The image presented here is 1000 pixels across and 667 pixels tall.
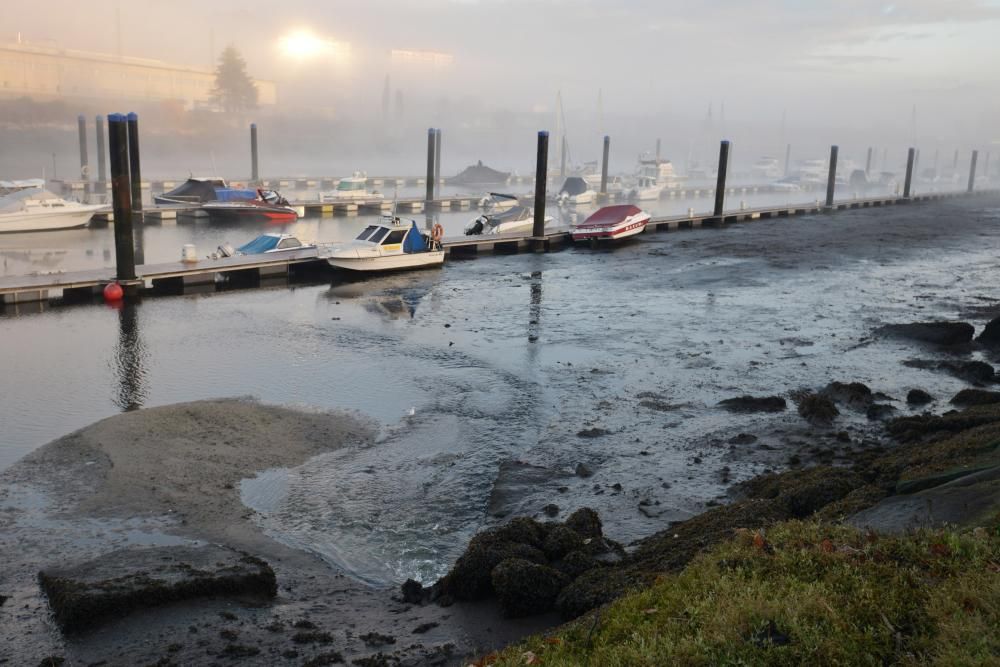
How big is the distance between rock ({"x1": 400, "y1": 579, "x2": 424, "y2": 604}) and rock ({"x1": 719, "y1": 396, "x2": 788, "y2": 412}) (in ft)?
26.2

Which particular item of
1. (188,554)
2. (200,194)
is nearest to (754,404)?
(188,554)

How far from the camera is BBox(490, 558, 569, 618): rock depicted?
752cm

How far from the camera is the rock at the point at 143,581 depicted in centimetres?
729

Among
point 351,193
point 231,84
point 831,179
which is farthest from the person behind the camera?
point 231,84

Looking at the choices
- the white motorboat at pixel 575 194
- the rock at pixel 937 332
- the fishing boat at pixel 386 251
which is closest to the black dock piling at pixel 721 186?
the white motorboat at pixel 575 194

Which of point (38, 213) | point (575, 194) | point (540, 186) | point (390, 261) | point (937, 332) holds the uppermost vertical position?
point (540, 186)

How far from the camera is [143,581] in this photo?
24.9 feet

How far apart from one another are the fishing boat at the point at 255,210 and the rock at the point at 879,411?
3978cm

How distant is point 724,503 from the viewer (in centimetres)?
1060

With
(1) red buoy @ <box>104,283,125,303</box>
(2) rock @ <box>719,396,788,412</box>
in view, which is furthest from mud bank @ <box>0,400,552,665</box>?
(1) red buoy @ <box>104,283,125,303</box>

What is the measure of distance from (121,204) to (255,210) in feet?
78.7

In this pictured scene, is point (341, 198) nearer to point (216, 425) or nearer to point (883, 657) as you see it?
point (216, 425)

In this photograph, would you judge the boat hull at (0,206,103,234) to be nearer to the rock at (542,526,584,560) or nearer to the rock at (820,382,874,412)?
the rock at (820,382,874,412)

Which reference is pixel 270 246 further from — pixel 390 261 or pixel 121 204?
pixel 121 204
